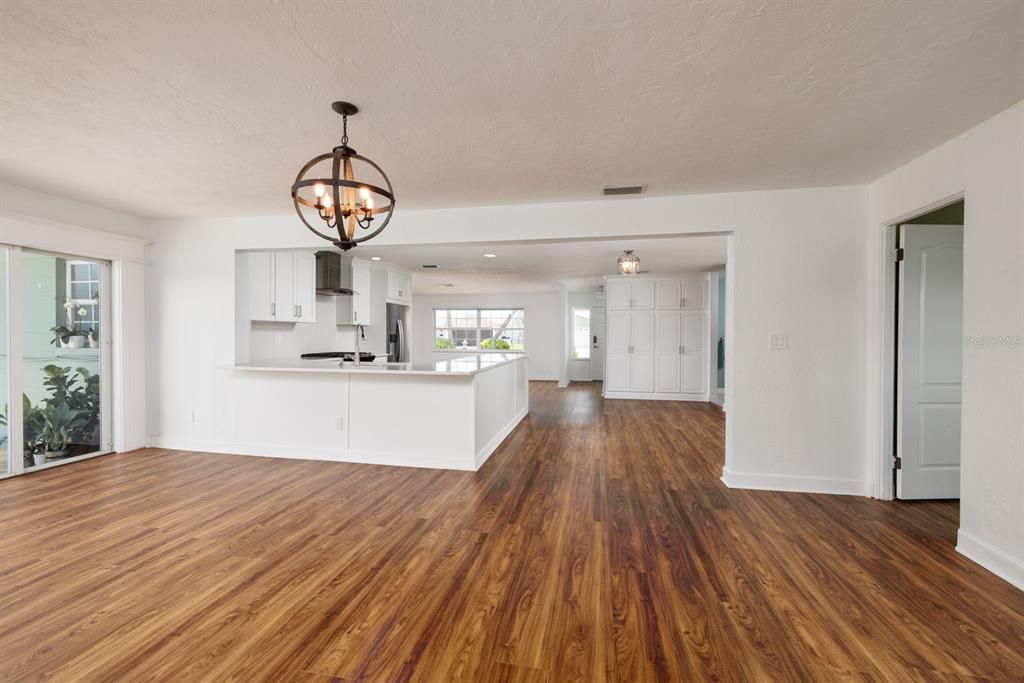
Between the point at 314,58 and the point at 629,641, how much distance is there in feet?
8.76

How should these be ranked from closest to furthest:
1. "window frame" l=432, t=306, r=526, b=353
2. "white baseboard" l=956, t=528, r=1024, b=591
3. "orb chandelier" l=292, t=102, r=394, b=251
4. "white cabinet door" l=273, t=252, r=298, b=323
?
"orb chandelier" l=292, t=102, r=394, b=251 → "white baseboard" l=956, t=528, r=1024, b=591 → "white cabinet door" l=273, t=252, r=298, b=323 → "window frame" l=432, t=306, r=526, b=353

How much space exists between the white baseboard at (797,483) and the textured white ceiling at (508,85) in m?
2.26

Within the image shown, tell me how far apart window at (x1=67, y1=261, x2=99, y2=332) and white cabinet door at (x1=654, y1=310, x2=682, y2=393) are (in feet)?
25.2

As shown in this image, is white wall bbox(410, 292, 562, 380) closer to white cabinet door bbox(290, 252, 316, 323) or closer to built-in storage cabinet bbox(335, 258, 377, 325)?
built-in storage cabinet bbox(335, 258, 377, 325)

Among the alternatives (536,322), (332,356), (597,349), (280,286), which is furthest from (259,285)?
(597,349)

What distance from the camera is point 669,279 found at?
8.08 m

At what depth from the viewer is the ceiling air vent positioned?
3.39 metres

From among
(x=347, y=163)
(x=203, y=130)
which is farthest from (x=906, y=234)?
(x=203, y=130)

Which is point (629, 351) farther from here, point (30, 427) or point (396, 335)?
point (30, 427)

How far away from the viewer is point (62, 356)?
404 centimetres

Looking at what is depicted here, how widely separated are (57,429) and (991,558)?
676 centimetres

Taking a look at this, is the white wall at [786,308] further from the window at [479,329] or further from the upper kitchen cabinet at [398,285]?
the window at [479,329]

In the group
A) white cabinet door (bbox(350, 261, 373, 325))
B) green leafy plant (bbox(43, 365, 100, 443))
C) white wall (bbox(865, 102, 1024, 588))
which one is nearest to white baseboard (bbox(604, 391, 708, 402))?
white cabinet door (bbox(350, 261, 373, 325))

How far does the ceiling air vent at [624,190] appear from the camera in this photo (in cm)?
339
